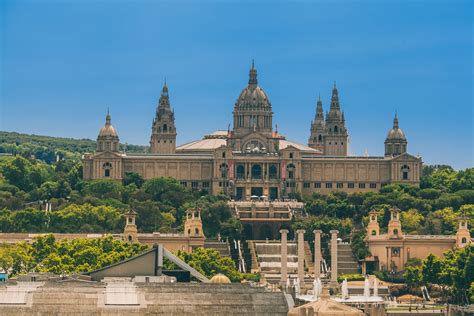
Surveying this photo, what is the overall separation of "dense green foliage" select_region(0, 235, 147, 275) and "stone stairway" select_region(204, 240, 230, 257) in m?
18.8

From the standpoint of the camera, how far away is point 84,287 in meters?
111

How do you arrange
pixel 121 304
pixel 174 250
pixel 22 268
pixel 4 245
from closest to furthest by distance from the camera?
pixel 121 304 < pixel 22 268 < pixel 4 245 < pixel 174 250

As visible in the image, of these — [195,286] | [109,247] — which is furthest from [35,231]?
[195,286]

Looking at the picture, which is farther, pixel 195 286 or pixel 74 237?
pixel 74 237

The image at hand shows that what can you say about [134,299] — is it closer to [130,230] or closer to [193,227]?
[130,230]

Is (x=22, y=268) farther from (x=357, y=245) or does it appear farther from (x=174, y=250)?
(x=357, y=245)

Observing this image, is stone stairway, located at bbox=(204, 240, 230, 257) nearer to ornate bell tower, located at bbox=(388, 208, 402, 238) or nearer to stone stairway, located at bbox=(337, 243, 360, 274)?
stone stairway, located at bbox=(337, 243, 360, 274)

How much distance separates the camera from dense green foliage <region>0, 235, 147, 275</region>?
155825 mm

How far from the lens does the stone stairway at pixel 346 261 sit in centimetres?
18425

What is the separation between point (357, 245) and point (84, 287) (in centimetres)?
8092

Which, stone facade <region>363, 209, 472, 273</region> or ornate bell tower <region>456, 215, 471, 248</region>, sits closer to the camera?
ornate bell tower <region>456, 215, 471, 248</region>

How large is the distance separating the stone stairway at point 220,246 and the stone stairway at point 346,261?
10.4 meters

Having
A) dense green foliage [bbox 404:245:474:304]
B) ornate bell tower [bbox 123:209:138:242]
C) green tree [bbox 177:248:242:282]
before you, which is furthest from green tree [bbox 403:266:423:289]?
ornate bell tower [bbox 123:209:138:242]

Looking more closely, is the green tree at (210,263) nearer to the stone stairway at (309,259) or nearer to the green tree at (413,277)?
the green tree at (413,277)
